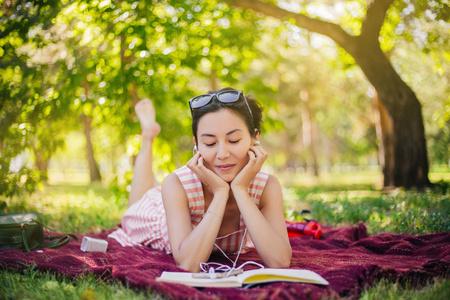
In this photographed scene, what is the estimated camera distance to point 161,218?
12.4ft

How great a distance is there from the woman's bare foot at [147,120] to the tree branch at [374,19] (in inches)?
236

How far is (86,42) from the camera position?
6.07 metres

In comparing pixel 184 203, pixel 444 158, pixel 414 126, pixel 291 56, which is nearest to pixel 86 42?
pixel 184 203

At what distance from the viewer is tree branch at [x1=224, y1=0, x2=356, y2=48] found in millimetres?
8305

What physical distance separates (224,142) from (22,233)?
81.9 inches

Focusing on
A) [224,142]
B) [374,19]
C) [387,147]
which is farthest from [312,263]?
[387,147]

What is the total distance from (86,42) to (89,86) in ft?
2.37

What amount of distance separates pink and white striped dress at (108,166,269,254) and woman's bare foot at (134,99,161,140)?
882 millimetres

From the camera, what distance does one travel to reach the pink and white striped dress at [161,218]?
2916 mm

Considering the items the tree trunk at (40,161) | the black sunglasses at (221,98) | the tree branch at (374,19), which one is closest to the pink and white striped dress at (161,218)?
the black sunglasses at (221,98)

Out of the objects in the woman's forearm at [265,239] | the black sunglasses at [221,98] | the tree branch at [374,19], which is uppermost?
the tree branch at [374,19]

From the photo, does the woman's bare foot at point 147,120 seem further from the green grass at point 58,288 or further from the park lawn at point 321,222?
the green grass at point 58,288

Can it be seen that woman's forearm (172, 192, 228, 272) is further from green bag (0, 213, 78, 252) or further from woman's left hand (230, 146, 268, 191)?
green bag (0, 213, 78, 252)

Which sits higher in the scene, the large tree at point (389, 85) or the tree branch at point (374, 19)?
the tree branch at point (374, 19)
